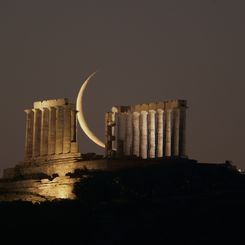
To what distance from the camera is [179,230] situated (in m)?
192

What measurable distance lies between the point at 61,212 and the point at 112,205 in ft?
17.3

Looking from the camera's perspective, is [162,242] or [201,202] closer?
[162,242]

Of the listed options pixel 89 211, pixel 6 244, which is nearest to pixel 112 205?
pixel 89 211

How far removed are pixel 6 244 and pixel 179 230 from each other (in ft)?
56.8

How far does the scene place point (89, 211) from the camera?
19588cm

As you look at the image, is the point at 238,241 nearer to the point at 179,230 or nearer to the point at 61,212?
the point at 179,230

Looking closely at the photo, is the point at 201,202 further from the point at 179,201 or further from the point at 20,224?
the point at 20,224

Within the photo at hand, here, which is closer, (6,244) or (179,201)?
(6,244)

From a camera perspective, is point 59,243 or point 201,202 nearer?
point 59,243

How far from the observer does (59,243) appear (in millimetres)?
186125

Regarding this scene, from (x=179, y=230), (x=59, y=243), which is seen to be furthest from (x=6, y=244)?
(x=179, y=230)

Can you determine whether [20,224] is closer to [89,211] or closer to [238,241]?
[89,211]

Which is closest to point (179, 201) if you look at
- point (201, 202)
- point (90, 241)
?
point (201, 202)

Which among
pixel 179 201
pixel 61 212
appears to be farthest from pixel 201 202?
pixel 61 212
